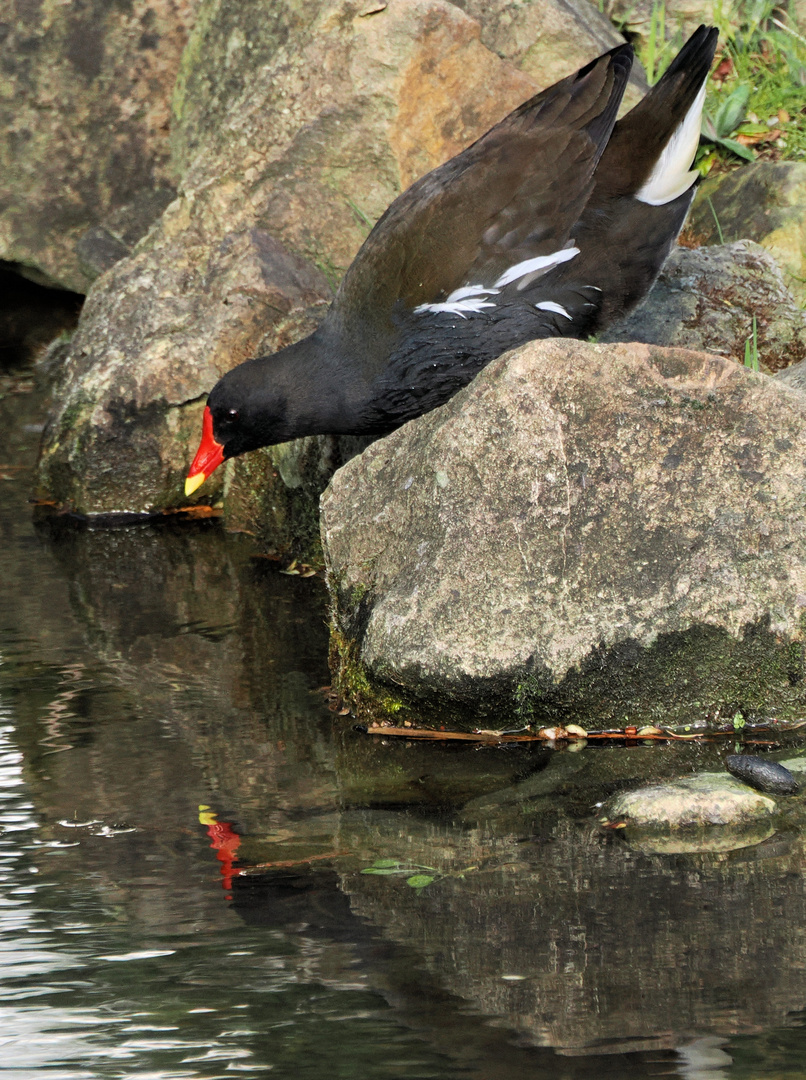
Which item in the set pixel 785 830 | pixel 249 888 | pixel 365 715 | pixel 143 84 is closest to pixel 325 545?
pixel 365 715

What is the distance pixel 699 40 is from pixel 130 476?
3.31 m

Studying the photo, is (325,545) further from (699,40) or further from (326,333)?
(699,40)

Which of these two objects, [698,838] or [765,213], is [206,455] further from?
[765,213]

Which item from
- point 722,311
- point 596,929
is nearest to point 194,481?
point 722,311

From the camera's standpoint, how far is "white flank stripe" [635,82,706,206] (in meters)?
4.97

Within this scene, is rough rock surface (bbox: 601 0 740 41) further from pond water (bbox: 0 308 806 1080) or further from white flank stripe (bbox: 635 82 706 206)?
pond water (bbox: 0 308 806 1080)

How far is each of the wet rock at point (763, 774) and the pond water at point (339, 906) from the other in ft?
0.56

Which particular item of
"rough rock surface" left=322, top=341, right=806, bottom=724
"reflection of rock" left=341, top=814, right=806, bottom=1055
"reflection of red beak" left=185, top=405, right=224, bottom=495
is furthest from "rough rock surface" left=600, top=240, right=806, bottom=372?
"reflection of rock" left=341, top=814, right=806, bottom=1055

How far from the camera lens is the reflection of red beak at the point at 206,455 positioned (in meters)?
5.13

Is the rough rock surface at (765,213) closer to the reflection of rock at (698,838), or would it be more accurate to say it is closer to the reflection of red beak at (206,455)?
the reflection of red beak at (206,455)

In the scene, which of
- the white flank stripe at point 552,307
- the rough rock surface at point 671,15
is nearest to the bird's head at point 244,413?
the white flank stripe at point 552,307

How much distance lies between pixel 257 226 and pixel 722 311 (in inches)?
97.0

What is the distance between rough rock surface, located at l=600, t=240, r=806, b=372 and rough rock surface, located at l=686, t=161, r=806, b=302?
27.6 inches

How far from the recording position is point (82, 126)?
9.17 meters
